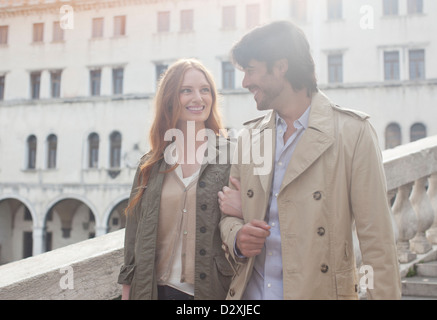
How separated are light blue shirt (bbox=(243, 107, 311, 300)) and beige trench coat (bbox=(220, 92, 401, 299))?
0.06m

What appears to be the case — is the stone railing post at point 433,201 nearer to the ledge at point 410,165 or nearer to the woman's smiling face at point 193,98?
the ledge at point 410,165

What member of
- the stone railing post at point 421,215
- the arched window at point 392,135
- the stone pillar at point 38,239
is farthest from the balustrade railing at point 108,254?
the stone pillar at point 38,239

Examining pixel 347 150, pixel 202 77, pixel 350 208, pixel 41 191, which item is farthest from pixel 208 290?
pixel 41 191

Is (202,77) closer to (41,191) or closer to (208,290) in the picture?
(208,290)

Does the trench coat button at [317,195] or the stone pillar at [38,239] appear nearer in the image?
the trench coat button at [317,195]

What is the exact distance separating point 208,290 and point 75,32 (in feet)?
71.7

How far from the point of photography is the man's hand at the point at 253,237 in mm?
1658

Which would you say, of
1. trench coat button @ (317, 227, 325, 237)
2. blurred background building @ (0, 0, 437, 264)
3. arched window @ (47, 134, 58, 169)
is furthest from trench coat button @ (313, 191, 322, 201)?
arched window @ (47, 134, 58, 169)

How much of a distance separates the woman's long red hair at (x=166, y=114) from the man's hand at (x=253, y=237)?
67 centimetres

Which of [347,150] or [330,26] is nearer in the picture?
[347,150]

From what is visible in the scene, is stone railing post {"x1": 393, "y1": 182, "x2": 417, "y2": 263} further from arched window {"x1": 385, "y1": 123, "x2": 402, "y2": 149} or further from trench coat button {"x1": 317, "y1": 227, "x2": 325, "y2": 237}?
arched window {"x1": 385, "y1": 123, "x2": 402, "y2": 149}

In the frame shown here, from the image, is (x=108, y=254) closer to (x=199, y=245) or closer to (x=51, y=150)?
(x=199, y=245)

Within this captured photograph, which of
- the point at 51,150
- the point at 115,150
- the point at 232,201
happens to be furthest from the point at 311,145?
the point at 51,150

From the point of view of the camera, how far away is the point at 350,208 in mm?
1705
